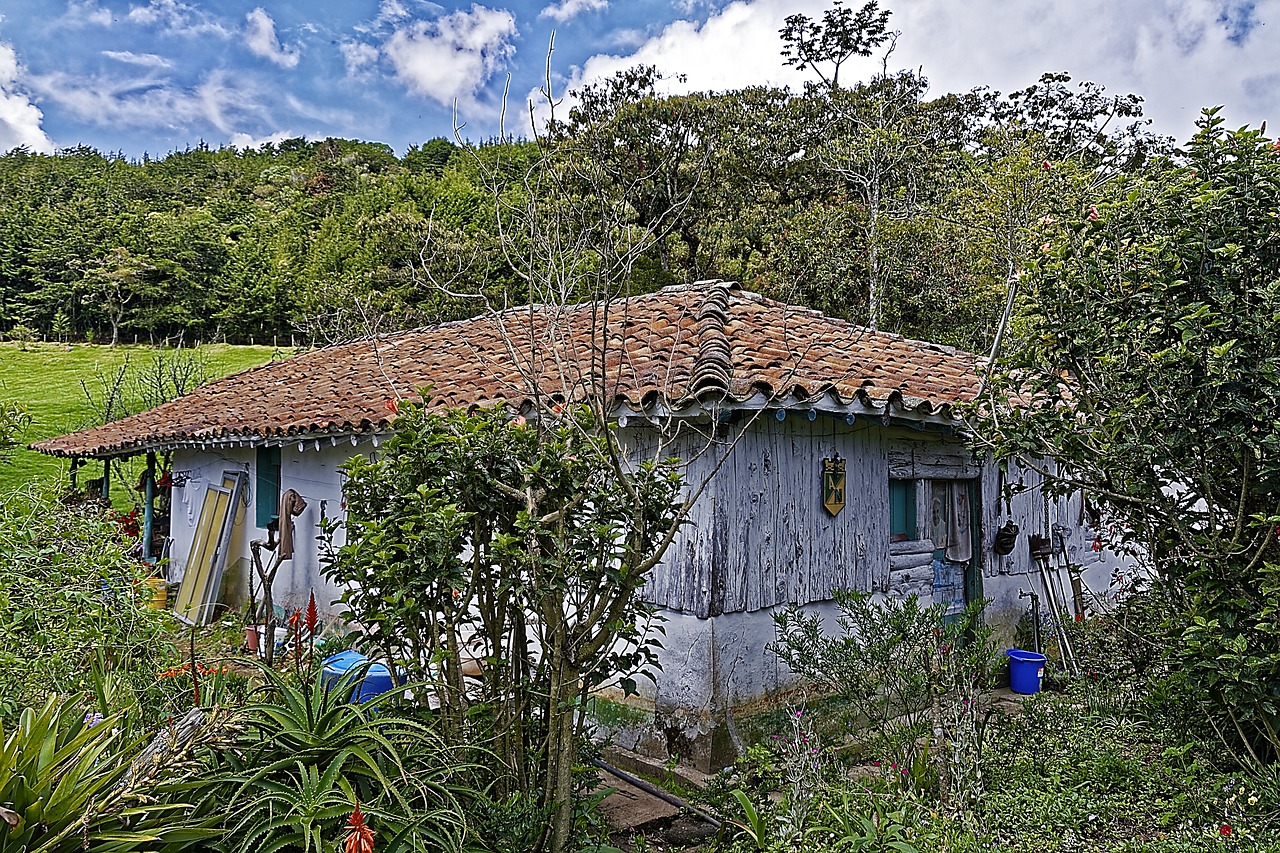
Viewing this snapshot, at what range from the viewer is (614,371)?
251 inches

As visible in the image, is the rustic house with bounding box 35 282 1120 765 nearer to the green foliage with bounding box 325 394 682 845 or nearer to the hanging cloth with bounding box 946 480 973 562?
the hanging cloth with bounding box 946 480 973 562

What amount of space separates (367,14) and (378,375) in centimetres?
391

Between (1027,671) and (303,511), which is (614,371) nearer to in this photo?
(303,511)

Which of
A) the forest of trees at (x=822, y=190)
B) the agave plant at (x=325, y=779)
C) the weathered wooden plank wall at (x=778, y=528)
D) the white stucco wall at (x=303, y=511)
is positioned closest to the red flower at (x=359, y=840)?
the agave plant at (x=325, y=779)

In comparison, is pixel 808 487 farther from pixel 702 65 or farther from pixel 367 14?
pixel 367 14

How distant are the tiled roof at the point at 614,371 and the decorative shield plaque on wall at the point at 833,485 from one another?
62cm

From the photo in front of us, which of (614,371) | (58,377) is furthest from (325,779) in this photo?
(58,377)

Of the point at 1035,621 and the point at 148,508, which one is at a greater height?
the point at 148,508

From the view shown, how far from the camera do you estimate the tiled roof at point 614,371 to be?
5.41m

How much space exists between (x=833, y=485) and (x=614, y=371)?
2002mm

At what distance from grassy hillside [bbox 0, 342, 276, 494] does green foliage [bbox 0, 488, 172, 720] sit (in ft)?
54.3

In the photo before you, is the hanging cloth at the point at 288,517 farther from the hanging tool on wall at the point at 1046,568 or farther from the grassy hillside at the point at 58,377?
the grassy hillside at the point at 58,377

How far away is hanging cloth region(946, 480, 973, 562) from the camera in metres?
8.11

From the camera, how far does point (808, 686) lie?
6512mm
